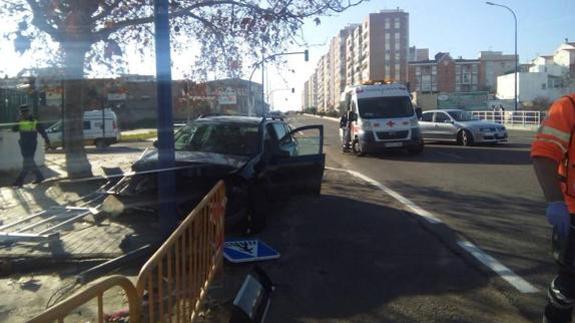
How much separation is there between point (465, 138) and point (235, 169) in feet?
54.9

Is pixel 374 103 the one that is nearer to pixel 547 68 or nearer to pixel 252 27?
Answer: pixel 252 27

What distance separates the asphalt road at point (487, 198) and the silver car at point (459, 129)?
1.63 m

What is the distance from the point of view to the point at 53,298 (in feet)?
16.8

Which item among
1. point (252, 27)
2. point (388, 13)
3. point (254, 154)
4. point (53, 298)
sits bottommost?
point (53, 298)

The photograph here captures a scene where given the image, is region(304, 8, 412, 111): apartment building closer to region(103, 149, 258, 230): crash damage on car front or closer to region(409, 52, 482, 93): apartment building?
region(409, 52, 482, 93): apartment building

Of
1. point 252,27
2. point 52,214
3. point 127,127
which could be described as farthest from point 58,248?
point 127,127

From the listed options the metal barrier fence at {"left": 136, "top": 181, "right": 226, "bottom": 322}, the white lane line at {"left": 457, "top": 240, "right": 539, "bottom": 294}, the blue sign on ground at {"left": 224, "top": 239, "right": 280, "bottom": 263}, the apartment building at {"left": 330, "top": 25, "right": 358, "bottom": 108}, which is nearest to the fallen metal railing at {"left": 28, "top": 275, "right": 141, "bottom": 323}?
the metal barrier fence at {"left": 136, "top": 181, "right": 226, "bottom": 322}

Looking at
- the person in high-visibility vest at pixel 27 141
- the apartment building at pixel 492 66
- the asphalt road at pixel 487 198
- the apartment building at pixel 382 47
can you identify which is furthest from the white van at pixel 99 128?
the apartment building at pixel 492 66

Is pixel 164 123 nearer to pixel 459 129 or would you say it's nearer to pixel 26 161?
pixel 26 161

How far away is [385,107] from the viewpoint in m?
19.3

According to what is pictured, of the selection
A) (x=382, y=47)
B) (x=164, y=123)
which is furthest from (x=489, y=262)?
(x=382, y=47)

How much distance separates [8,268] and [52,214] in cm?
197

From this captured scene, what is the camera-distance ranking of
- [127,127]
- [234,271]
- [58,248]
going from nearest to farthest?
[234,271] → [58,248] → [127,127]

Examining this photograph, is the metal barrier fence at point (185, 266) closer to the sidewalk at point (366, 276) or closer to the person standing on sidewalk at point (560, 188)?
the sidewalk at point (366, 276)
